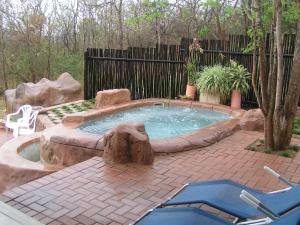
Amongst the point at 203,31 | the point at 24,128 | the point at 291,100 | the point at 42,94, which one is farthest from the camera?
the point at 42,94

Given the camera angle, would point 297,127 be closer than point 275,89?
No

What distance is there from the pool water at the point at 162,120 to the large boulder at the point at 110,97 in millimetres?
447

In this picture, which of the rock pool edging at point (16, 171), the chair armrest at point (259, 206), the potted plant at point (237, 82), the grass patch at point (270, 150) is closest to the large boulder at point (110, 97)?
Answer: the potted plant at point (237, 82)

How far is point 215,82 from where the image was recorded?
769 centimetres

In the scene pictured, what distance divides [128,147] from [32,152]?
6.89 feet

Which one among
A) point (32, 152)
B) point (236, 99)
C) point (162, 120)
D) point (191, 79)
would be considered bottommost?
point (32, 152)

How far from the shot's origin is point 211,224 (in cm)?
220

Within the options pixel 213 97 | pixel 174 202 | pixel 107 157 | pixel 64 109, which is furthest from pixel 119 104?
pixel 174 202

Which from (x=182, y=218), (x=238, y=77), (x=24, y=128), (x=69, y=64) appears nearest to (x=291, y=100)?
(x=182, y=218)

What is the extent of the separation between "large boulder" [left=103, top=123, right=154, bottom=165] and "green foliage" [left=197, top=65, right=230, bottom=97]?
399 cm

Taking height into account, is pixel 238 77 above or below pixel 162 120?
above

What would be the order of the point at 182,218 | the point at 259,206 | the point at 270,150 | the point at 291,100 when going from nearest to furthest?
the point at 259,206 → the point at 182,218 → the point at 291,100 → the point at 270,150

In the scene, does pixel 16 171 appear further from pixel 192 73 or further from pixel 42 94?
pixel 42 94

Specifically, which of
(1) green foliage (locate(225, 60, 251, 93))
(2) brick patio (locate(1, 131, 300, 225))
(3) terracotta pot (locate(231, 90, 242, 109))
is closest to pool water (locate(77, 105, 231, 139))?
(3) terracotta pot (locate(231, 90, 242, 109))
